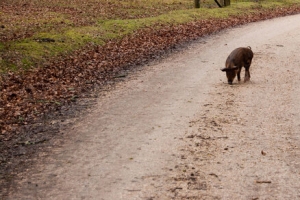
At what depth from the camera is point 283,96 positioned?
40.3ft

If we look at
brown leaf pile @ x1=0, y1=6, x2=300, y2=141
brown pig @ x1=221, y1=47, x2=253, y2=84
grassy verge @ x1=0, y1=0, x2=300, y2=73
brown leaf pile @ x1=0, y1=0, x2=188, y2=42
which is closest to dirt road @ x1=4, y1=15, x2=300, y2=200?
brown pig @ x1=221, y1=47, x2=253, y2=84

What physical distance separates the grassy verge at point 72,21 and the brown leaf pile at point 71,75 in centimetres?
81

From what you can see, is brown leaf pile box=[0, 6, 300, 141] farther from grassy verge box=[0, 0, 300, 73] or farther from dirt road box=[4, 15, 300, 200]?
dirt road box=[4, 15, 300, 200]

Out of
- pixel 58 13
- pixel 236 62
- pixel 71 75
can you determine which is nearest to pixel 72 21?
pixel 58 13

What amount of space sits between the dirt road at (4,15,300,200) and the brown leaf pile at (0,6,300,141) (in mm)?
1347

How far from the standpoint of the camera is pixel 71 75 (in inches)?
588

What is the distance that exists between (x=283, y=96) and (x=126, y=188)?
6930 millimetres

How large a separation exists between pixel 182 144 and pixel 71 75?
285 inches

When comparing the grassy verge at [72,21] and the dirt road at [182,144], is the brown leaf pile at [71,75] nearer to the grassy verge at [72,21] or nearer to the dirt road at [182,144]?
the grassy verge at [72,21]

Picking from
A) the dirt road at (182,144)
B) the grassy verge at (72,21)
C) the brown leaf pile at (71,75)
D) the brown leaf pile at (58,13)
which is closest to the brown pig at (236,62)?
the dirt road at (182,144)

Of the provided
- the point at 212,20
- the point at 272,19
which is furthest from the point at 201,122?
the point at 272,19

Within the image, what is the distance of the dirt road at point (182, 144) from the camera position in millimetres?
6945

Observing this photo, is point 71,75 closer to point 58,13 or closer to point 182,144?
point 182,144

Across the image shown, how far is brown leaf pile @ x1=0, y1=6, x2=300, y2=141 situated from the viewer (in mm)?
11508
